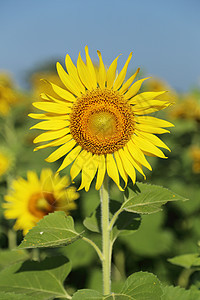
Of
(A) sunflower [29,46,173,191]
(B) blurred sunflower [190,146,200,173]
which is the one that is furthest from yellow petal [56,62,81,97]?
(B) blurred sunflower [190,146,200,173]

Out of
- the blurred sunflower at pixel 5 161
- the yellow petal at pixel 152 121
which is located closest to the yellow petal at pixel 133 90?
the yellow petal at pixel 152 121

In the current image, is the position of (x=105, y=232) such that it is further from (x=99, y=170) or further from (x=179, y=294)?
(x=179, y=294)

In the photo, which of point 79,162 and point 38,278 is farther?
point 38,278

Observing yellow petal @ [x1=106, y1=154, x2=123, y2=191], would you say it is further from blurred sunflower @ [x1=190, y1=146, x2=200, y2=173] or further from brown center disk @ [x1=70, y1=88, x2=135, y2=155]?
blurred sunflower @ [x1=190, y1=146, x2=200, y2=173]

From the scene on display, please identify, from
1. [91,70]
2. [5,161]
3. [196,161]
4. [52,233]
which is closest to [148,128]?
[91,70]

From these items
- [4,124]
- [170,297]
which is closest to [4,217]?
[170,297]

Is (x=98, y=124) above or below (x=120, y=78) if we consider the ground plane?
below

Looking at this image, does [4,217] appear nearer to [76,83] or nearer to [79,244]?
[79,244]
